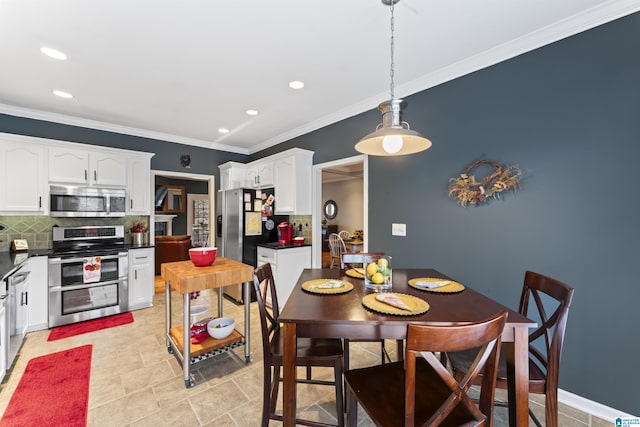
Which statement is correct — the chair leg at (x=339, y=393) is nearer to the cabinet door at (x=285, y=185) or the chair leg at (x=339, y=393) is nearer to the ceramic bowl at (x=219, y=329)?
the ceramic bowl at (x=219, y=329)

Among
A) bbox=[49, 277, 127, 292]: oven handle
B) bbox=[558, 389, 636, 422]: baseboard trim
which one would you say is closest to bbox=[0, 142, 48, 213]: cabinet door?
bbox=[49, 277, 127, 292]: oven handle

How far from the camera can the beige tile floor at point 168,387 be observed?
1800 millimetres

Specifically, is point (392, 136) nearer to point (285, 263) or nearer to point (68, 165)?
point (285, 263)

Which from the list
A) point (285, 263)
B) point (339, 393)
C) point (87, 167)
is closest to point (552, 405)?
point (339, 393)

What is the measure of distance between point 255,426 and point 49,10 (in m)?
3.10

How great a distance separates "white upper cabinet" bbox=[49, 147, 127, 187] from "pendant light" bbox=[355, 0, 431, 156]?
12.0 feet

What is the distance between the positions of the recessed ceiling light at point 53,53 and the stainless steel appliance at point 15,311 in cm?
193

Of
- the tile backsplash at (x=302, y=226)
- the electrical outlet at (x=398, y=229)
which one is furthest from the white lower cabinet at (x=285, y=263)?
the electrical outlet at (x=398, y=229)

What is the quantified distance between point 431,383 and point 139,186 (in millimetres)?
4390

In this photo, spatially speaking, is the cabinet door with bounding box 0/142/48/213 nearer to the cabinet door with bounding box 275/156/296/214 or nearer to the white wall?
the cabinet door with bounding box 275/156/296/214

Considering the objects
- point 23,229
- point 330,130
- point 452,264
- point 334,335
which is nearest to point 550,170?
point 452,264

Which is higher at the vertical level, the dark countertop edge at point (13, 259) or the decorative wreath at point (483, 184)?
the decorative wreath at point (483, 184)

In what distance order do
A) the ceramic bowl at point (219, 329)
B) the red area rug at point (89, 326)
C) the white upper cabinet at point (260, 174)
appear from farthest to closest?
the white upper cabinet at point (260, 174) < the red area rug at point (89, 326) < the ceramic bowl at point (219, 329)

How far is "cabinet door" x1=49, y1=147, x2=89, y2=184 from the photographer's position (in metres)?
3.37
